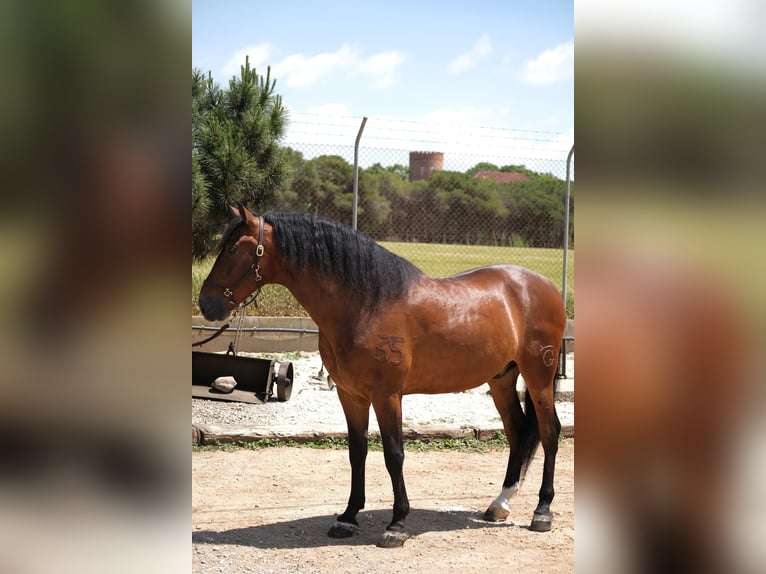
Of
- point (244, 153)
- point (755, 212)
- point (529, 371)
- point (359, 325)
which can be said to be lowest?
point (529, 371)

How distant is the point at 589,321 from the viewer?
732 mm

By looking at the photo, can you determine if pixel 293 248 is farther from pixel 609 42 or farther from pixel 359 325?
pixel 609 42

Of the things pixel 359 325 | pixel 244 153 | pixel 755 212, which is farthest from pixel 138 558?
pixel 244 153

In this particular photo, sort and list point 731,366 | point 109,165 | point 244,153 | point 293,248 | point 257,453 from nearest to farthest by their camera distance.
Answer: point 731,366 < point 109,165 < point 293,248 < point 257,453 < point 244,153

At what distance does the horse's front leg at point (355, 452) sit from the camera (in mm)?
4168

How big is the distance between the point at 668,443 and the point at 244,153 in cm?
706

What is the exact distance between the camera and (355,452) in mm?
4246

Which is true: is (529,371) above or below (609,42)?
below

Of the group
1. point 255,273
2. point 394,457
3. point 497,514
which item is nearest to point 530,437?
point 497,514

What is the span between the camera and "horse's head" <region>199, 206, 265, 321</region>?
12.6 ft

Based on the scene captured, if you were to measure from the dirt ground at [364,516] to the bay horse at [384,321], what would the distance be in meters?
0.19

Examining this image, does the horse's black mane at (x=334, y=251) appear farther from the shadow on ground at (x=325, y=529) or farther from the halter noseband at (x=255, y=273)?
the shadow on ground at (x=325, y=529)

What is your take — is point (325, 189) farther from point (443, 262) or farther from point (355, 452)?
point (355, 452)

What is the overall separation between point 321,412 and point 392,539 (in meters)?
3.04
